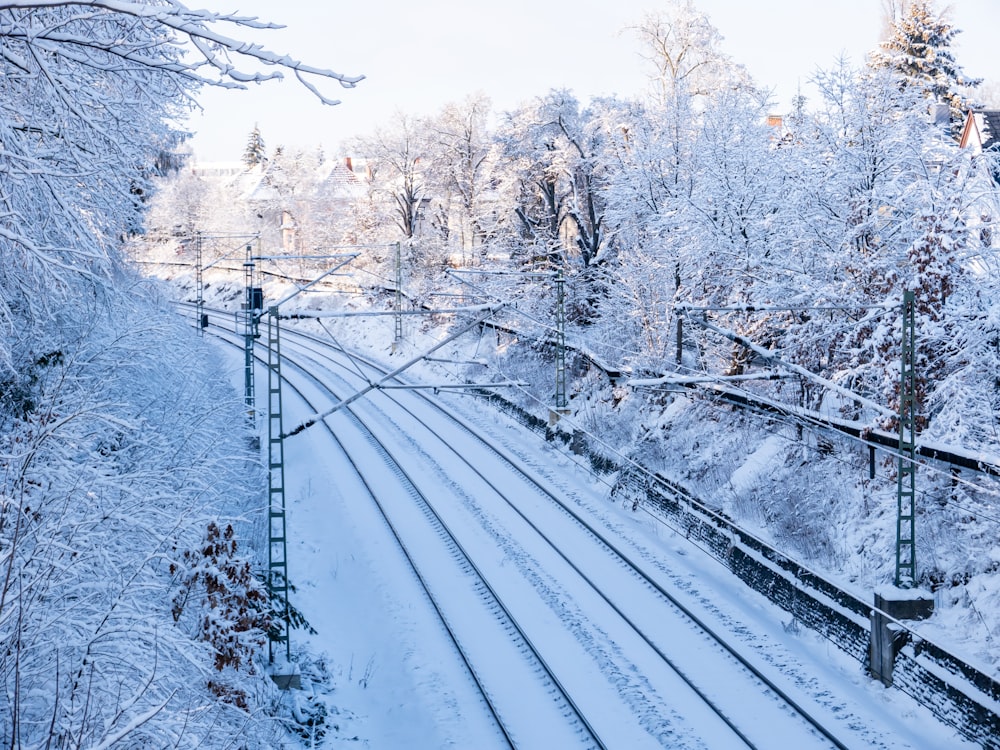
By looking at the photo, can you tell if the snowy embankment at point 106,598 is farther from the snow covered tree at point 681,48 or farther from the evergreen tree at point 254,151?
the evergreen tree at point 254,151

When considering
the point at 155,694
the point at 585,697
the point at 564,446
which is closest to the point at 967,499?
the point at 585,697

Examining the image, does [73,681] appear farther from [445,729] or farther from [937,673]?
[937,673]

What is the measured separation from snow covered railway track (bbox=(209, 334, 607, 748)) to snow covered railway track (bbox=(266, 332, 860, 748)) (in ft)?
1.59

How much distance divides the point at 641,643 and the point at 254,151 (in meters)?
99.6

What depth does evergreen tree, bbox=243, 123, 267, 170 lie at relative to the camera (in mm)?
103938

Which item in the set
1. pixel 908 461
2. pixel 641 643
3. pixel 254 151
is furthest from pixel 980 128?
pixel 254 151

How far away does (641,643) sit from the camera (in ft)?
46.2

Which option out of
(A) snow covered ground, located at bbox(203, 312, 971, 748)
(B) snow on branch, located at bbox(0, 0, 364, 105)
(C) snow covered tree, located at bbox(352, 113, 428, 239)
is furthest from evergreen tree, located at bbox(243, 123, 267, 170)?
(B) snow on branch, located at bbox(0, 0, 364, 105)

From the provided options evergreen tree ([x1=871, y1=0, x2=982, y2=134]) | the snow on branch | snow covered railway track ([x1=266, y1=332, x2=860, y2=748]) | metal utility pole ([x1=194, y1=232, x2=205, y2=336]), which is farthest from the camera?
evergreen tree ([x1=871, y1=0, x2=982, y2=134])

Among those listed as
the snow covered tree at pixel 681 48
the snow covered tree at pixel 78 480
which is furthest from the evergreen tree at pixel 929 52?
the snow covered tree at pixel 78 480

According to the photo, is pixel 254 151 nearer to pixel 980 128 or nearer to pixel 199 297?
pixel 199 297

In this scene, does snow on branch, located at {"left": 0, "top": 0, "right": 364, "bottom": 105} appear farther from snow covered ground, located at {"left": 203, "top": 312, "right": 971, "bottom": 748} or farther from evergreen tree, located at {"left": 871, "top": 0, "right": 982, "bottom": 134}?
evergreen tree, located at {"left": 871, "top": 0, "right": 982, "bottom": 134}

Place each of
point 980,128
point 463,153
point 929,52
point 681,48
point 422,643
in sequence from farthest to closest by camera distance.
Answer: point 463,153, point 929,52, point 980,128, point 681,48, point 422,643

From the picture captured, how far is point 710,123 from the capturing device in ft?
84.2
